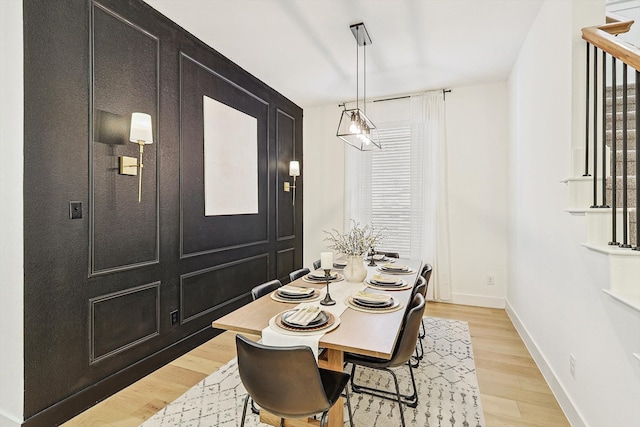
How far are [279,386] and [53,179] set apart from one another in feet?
6.01

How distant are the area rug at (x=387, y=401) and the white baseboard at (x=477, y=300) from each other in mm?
1590

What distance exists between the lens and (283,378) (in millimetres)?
1312

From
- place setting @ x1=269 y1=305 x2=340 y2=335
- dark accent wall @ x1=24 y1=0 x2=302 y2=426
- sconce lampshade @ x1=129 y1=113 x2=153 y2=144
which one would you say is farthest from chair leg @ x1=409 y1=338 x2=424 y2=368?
sconce lampshade @ x1=129 y1=113 x2=153 y2=144

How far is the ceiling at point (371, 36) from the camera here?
255 centimetres

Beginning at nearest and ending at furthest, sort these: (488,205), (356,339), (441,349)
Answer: (356,339)
(441,349)
(488,205)

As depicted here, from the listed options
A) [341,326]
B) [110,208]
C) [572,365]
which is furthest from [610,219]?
[110,208]

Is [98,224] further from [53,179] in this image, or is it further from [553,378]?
[553,378]

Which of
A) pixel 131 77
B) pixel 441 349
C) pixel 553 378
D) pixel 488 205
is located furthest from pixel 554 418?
pixel 131 77

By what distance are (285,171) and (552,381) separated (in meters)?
3.81

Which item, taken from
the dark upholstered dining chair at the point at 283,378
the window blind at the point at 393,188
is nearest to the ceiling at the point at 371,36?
the window blind at the point at 393,188

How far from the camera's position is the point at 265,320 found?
5.68ft

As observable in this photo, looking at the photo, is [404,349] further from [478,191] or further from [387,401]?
[478,191]

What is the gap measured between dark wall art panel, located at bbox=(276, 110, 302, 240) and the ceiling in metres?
0.63
